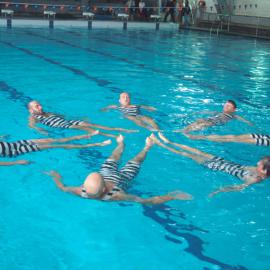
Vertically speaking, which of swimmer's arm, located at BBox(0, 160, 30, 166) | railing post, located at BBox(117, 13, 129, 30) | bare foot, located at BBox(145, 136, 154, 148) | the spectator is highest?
the spectator

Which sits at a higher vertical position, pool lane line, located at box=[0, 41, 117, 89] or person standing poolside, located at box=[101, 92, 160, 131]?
pool lane line, located at box=[0, 41, 117, 89]

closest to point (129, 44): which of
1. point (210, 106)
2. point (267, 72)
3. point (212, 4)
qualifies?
point (267, 72)

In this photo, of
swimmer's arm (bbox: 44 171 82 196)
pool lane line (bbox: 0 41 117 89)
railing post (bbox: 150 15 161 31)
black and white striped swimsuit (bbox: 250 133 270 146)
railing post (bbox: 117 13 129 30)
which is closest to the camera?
swimmer's arm (bbox: 44 171 82 196)

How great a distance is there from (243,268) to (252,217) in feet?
2.83

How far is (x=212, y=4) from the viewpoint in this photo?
26125 millimetres

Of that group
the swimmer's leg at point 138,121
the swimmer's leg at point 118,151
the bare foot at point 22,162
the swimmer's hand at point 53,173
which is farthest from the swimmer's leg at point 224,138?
the bare foot at point 22,162

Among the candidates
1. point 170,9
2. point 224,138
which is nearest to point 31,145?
point 224,138

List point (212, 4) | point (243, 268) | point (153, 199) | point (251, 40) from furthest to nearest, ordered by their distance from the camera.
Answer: point (212, 4) < point (251, 40) < point (153, 199) < point (243, 268)

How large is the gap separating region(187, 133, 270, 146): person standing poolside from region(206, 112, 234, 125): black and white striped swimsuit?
1.45 ft

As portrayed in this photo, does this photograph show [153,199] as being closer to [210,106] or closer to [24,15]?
[210,106]

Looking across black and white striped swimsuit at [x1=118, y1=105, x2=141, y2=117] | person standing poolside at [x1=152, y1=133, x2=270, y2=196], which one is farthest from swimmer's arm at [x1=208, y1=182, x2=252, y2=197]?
black and white striped swimsuit at [x1=118, y1=105, x2=141, y2=117]

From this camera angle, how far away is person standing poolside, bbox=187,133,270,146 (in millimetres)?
5723

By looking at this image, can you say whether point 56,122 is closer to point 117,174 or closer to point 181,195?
point 117,174

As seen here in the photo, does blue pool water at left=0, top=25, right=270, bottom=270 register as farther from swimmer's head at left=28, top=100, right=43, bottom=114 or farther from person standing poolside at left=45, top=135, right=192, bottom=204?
swimmer's head at left=28, top=100, right=43, bottom=114
